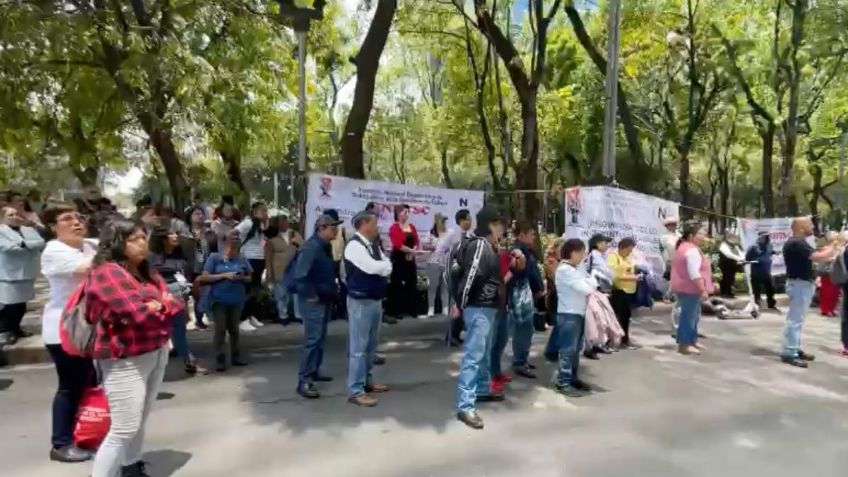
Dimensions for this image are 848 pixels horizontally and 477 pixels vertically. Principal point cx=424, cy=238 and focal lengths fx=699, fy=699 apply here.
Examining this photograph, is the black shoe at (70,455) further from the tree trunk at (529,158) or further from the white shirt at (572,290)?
the tree trunk at (529,158)

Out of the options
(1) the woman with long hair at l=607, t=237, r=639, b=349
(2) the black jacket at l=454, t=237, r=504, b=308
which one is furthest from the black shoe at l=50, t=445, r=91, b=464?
(1) the woman with long hair at l=607, t=237, r=639, b=349

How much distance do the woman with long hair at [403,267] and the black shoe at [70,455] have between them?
16.3 feet

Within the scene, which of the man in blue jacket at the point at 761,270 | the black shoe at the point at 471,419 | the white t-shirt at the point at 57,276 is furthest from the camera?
the man in blue jacket at the point at 761,270

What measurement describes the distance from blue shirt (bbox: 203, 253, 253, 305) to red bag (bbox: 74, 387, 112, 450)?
227cm

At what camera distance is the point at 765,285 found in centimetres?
1208

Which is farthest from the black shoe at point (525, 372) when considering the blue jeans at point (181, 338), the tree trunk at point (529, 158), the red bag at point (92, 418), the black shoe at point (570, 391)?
the tree trunk at point (529, 158)

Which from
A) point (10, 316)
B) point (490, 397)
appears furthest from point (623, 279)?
point (10, 316)

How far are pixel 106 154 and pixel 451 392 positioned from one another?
18.2 m

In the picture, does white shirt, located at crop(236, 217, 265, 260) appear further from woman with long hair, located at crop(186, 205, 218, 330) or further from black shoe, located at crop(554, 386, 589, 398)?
black shoe, located at crop(554, 386, 589, 398)

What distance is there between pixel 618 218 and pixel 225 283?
5.44 meters

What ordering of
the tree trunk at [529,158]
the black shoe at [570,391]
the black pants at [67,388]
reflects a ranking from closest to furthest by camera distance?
the black pants at [67,388], the black shoe at [570,391], the tree trunk at [529,158]

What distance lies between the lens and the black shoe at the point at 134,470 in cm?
431

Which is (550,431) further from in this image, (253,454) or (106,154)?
(106,154)

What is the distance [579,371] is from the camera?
7.32 metres
